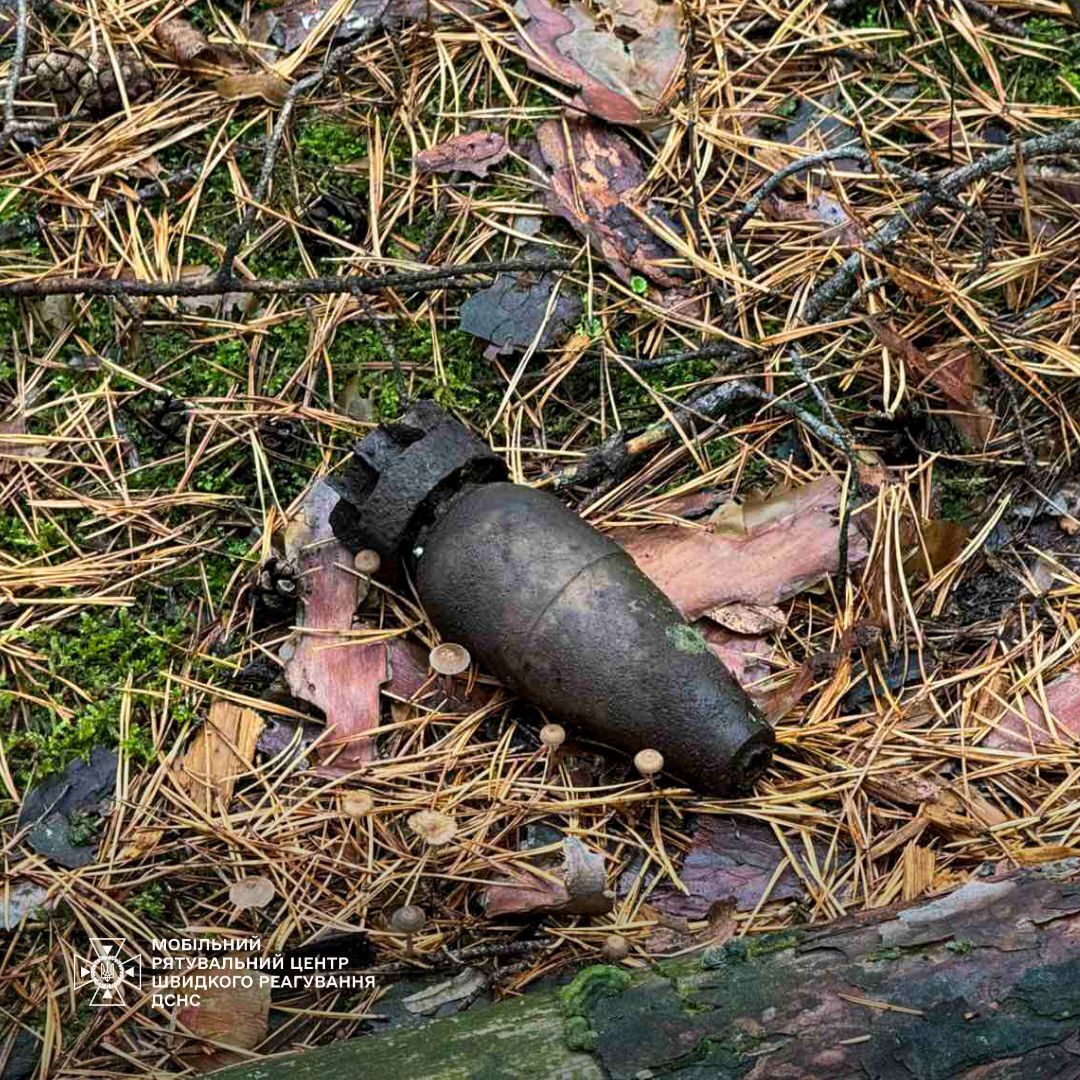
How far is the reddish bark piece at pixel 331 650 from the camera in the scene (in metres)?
2.62

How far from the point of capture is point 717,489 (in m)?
2.93

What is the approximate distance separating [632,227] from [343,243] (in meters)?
0.78

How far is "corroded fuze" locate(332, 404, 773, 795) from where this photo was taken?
2439mm

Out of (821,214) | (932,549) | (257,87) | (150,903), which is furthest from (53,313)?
(932,549)

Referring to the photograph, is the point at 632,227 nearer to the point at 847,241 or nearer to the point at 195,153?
the point at 847,241

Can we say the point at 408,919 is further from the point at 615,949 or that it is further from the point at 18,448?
the point at 18,448

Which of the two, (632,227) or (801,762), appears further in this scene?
(632,227)

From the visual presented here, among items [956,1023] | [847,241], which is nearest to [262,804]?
[956,1023]

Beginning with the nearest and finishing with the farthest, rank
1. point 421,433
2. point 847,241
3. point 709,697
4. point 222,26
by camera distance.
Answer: point 709,697, point 421,433, point 847,241, point 222,26

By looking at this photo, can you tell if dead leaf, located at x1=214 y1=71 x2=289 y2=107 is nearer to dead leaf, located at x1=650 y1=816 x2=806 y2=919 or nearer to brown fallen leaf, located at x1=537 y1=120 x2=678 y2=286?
brown fallen leaf, located at x1=537 y1=120 x2=678 y2=286

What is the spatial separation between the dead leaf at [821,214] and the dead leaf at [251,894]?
84.6 inches

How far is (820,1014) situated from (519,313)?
1889mm

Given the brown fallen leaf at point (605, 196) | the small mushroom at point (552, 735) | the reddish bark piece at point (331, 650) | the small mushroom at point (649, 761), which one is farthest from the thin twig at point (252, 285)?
the small mushroom at point (649, 761)

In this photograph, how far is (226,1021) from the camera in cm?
225
